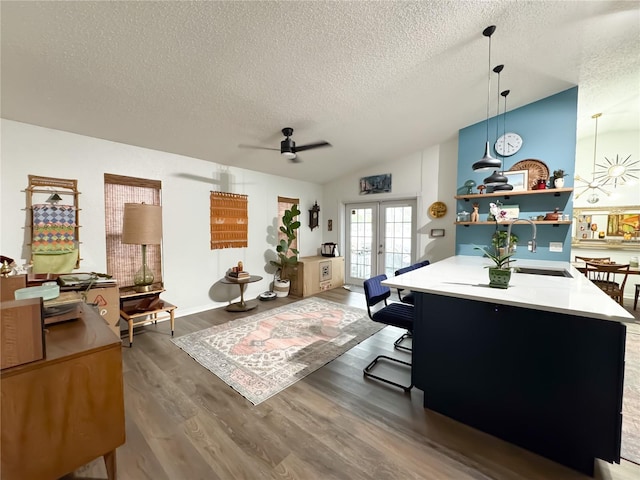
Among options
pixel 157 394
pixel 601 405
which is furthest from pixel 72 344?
pixel 601 405

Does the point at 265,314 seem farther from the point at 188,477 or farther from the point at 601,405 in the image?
the point at 601,405

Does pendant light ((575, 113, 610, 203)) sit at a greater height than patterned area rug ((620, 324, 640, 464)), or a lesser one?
greater

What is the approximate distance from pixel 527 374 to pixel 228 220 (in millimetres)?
4063

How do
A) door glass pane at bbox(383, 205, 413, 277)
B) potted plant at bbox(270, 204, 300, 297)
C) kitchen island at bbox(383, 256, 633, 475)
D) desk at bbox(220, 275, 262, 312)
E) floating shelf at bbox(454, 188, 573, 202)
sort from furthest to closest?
door glass pane at bbox(383, 205, 413, 277) < potted plant at bbox(270, 204, 300, 297) < desk at bbox(220, 275, 262, 312) < floating shelf at bbox(454, 188, 573, 202) < kitchen island at bbox(383, 256, 633, 475)

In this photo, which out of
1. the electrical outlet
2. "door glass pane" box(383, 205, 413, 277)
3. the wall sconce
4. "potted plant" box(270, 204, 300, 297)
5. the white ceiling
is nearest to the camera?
the white ceiling

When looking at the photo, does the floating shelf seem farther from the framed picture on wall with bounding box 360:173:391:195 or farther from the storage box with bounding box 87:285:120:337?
the storage box with bounding box 87:285:120:337

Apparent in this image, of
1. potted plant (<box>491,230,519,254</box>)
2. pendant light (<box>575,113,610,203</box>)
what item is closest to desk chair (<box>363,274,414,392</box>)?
potted plant (<box>491,230,519,254</box>)

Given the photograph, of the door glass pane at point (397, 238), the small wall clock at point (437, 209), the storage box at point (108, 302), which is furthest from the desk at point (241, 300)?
the small wall clock at point (437, 209)

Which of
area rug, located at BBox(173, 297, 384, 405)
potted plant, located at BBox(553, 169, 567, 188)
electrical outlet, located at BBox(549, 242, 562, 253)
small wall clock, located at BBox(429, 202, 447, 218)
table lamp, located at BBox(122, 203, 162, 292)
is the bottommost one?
area rug, located at BBox(173, 297, 384, 405)

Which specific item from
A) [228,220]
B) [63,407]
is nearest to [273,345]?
[63,407]

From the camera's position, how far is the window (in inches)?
123

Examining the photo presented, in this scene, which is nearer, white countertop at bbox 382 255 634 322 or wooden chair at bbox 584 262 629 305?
white countertop at bbox 382 255 634 322

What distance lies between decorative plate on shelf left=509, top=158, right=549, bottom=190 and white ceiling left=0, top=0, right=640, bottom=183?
2.68 ft

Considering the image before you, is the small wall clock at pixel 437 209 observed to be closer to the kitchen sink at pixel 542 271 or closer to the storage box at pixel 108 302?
the kitchen sink at pixel 542 271
